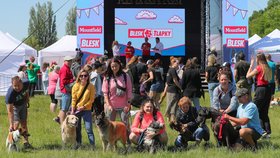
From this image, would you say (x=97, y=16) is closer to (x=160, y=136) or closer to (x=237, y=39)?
(x=237, y=39)

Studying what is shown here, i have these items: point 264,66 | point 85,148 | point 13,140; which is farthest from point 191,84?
point 13,140

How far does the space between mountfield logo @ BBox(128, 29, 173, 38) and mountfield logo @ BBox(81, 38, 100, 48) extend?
9.21 ft

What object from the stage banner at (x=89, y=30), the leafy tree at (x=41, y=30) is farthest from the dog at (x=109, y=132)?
the leafy tree at (x=41, y=30)

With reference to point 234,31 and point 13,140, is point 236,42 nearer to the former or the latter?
point 234,31

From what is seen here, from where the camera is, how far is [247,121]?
30.9 feet

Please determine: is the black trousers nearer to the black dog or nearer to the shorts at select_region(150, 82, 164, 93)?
the black dog

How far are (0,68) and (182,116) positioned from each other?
18.3 metres

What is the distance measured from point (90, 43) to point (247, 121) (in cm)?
1499

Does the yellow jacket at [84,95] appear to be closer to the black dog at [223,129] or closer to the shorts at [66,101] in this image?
the shorts at [66,101]

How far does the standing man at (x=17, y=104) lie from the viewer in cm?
982

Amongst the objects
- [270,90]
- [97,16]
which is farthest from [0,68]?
A: [270,90]

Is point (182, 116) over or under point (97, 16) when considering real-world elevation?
under

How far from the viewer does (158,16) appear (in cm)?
2667

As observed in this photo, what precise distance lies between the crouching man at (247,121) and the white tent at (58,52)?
810 inches
